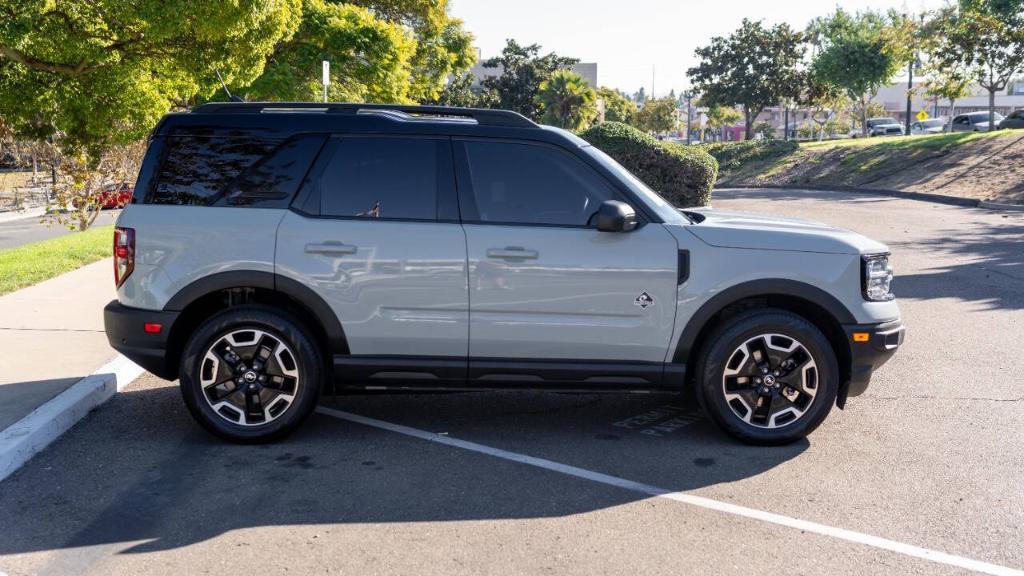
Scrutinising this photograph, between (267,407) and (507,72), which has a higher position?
(507,72)

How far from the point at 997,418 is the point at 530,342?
3.11 metres

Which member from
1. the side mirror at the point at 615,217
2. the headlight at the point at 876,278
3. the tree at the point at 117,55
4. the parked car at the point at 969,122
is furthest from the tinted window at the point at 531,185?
the parked car at the point at 969,122

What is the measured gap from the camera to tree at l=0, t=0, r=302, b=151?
12656 mm

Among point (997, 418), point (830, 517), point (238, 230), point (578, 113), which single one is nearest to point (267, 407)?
point (238, 230)

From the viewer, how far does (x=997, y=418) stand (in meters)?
6.28

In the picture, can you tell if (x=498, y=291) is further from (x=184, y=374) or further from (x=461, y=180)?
(x=184, y=374)

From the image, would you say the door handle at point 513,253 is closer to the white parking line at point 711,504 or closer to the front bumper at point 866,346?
the white parking line at point 711,504

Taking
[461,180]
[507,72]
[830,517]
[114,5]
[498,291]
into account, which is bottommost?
[830,517]

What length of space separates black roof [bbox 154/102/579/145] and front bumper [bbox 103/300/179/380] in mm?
1089

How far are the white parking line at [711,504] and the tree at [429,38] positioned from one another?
113 feet

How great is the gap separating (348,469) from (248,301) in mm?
1255

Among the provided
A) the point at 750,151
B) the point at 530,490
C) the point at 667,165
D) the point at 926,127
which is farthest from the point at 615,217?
the point at 926,127

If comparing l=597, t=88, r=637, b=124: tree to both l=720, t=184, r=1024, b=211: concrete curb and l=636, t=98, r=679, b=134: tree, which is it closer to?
l=636, t=98, r=679, b=134: tree

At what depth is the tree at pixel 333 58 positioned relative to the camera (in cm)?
2470
